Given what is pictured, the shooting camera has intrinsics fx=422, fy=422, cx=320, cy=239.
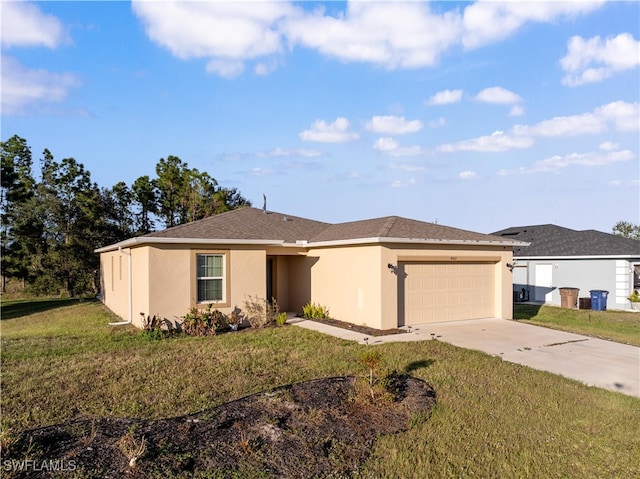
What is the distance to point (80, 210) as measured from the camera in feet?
91.2

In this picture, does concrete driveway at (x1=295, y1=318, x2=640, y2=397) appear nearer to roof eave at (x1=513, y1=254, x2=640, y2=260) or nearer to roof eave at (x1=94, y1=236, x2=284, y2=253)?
roof eave at (x1=94, y1=236, x2=284, y2=253)

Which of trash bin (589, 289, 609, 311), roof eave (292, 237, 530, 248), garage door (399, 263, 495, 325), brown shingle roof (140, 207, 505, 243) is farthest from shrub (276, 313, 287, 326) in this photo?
trash bin (589, 289, 609, 311)

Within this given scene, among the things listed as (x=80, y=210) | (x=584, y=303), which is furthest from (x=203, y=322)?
(x=80, y=210)

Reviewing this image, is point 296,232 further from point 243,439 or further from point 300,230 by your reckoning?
point 243,439

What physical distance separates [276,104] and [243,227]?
5.41 metres

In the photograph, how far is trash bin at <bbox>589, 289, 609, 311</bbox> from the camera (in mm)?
18547

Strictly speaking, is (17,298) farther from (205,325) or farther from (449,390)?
(449,390)

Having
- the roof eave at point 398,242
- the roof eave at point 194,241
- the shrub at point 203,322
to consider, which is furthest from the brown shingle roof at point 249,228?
the shrub at point 203,322

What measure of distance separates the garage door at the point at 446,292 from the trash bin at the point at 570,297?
752cm

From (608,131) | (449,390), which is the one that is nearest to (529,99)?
(608,131)

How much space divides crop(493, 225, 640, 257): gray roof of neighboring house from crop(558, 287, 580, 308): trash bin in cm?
180

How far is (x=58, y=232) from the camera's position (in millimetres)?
27031

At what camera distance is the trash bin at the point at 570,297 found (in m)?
19.4

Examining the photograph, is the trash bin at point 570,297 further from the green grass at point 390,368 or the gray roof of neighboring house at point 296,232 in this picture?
the green grass at point 390,368
